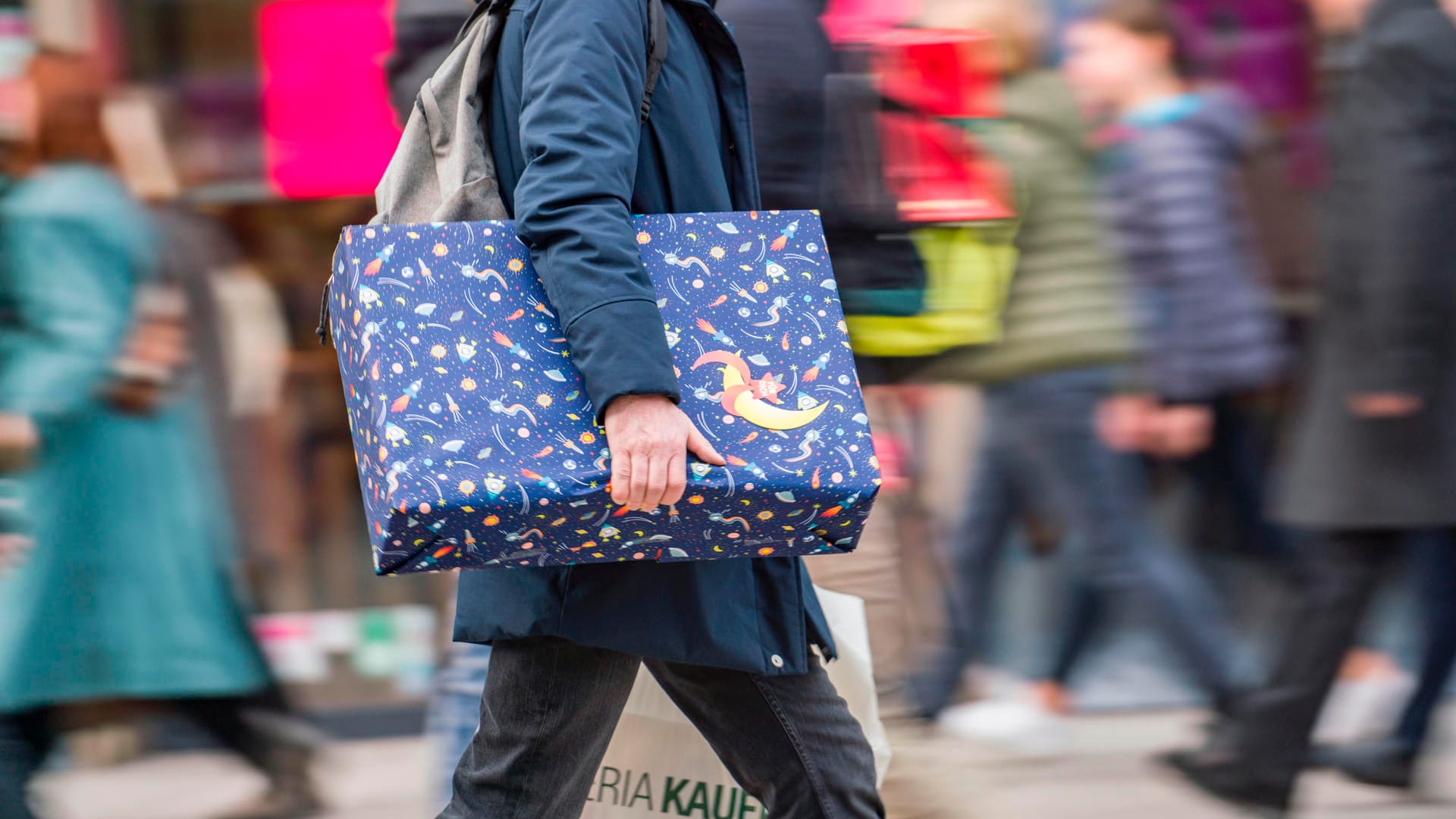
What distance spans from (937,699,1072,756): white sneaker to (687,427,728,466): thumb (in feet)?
9.16

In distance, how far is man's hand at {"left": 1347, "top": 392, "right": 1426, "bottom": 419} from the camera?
12.8ft

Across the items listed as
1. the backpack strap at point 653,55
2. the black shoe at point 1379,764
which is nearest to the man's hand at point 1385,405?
the black shoe at point 1379,764

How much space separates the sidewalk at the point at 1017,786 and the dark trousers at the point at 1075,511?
0.32 m

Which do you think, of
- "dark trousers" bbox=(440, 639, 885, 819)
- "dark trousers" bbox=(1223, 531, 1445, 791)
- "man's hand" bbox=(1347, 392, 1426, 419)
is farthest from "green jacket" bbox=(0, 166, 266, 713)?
"man's hand" bbox=(1347, 392, 1426, 419)

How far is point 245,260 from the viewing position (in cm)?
544

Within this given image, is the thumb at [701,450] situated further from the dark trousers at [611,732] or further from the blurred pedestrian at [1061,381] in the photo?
the blurred pedestrian at [1061,381]

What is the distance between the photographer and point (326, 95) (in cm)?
546

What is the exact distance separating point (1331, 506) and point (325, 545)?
10.3ft

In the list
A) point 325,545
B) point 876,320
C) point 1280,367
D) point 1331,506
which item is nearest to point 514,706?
point 876,320

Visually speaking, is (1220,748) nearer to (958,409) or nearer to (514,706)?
(958,409)

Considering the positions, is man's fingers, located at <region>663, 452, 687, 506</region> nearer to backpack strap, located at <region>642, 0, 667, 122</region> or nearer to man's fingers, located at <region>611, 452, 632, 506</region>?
man's fingers, located at <region>611, 452, 632, 506</region>

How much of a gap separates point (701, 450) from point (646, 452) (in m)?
0.08

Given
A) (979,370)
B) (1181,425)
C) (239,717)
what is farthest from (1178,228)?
(239,717)

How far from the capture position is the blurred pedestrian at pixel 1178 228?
183 inches
